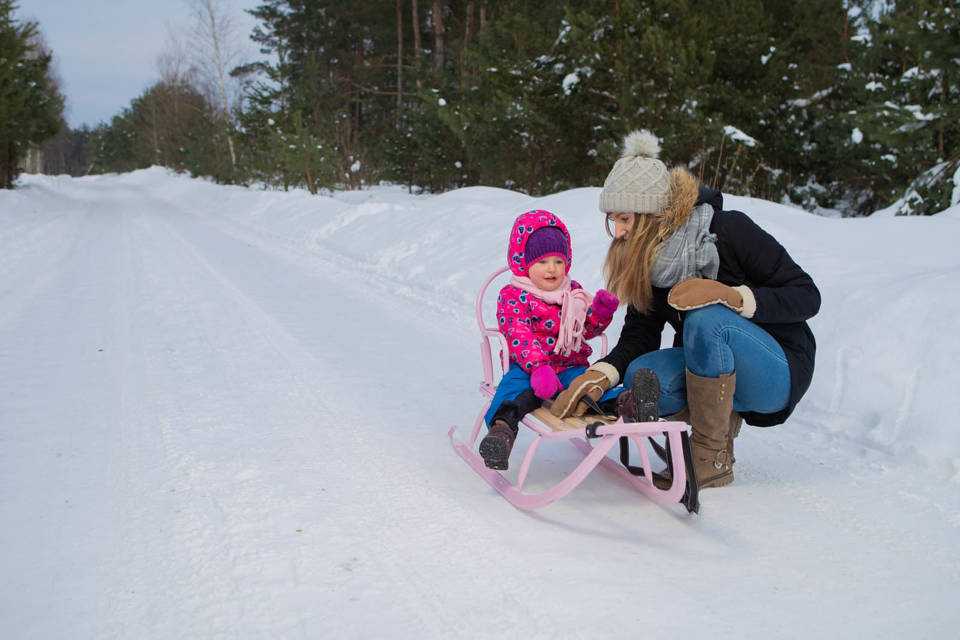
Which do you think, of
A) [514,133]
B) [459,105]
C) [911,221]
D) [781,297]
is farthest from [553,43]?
[781,297]

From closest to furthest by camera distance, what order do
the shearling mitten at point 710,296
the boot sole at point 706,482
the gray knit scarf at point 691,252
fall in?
the shearling mitten at point 710,296 < the gray knit scarf at point 691,252 < the boot sole at point 706,482

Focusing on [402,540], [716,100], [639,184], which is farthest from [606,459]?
[716,100]

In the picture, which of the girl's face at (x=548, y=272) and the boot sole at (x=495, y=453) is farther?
the girl's face at (x=548, y=272)

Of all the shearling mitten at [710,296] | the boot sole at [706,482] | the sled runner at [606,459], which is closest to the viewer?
the sled runner at [606,459]

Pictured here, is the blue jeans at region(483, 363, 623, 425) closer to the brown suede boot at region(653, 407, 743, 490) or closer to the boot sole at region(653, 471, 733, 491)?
the brown suede boot at region(653, 407, 743, 490)

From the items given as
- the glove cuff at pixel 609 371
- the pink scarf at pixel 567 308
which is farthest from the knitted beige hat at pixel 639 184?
the glove cuff at pixel 609 371

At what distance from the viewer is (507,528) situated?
258cm

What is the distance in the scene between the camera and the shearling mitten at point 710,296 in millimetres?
2584

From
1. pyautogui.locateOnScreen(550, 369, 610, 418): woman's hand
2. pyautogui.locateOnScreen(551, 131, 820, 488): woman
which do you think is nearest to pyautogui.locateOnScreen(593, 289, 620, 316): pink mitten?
pyautogui.locateOnScreen(551, 131, 820, 488): woman

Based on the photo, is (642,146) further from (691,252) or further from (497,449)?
(497,449)

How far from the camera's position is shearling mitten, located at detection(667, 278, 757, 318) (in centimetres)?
258

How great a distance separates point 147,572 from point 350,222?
991 centimetres

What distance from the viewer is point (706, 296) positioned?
2582 millimetres

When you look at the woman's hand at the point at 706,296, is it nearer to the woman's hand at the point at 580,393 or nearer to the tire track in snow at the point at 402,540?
the woman's hand at the point at 580,393
